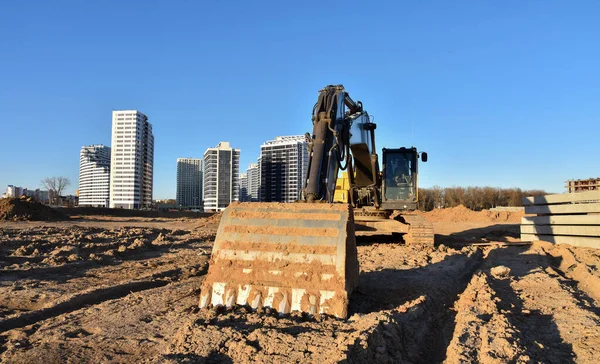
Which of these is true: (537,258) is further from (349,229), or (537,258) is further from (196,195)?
(196,195)

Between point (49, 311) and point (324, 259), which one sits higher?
point (324, 259)

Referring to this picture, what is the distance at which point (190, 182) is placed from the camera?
206 feet

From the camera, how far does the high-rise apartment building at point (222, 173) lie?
41625 mm

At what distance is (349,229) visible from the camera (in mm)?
5008

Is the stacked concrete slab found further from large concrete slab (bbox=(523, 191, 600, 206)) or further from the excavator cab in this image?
the excavator cab

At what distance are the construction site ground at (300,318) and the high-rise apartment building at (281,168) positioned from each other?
22.5 meters

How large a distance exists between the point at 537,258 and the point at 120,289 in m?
10.0

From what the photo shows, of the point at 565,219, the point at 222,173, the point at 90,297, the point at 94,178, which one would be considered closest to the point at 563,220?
the point at 565,219

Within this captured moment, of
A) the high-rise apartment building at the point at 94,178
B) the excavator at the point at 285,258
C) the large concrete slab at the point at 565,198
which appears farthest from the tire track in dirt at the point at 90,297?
the high-rise apartment building at the point at 94,178

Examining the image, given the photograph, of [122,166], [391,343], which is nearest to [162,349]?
[391,343]

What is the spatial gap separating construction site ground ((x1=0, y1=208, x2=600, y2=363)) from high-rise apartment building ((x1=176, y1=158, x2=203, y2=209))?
53.9 m

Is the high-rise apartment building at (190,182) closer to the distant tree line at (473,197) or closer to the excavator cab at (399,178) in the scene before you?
the distant tree line at (473,197)

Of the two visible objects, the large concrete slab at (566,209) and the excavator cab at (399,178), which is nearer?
the large concrete slab at (566,209)

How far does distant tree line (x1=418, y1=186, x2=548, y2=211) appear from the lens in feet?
→ 232
